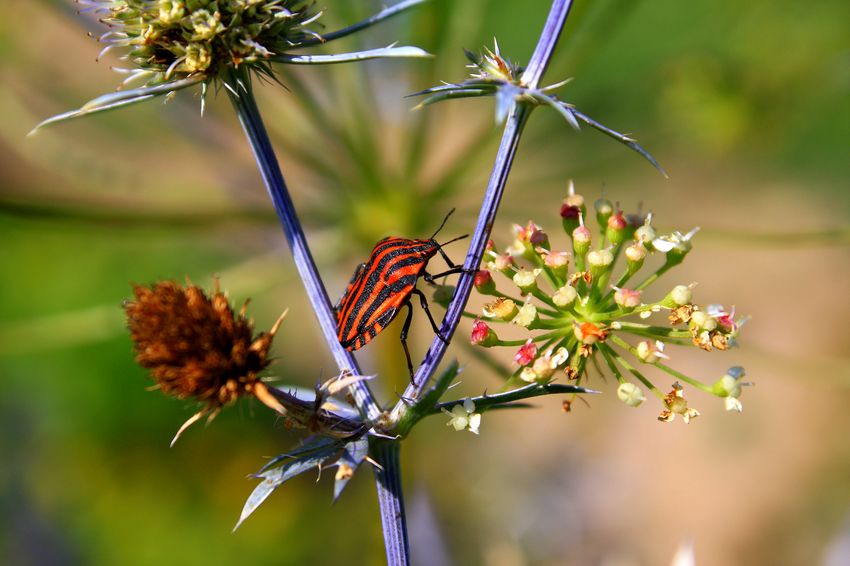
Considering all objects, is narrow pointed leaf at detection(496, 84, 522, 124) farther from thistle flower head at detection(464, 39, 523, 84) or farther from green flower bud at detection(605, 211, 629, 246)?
green flower bud at detection(605, 211, 629, 246)

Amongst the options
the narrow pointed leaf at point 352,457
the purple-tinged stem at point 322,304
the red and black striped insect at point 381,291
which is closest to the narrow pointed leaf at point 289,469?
the narrow pointed leaf at point 352,457

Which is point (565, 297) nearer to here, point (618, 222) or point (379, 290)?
point (618, 222)

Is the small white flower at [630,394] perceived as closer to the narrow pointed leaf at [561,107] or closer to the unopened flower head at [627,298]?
the unopened flower head at [627,298]

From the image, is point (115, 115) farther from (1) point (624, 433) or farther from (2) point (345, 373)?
(1) point (624, 433)

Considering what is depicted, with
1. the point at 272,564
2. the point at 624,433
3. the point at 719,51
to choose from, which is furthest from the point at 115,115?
the point at 624,433

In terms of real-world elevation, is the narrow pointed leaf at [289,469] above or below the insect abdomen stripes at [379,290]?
below

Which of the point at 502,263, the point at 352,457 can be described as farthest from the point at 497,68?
the point at 352,457
